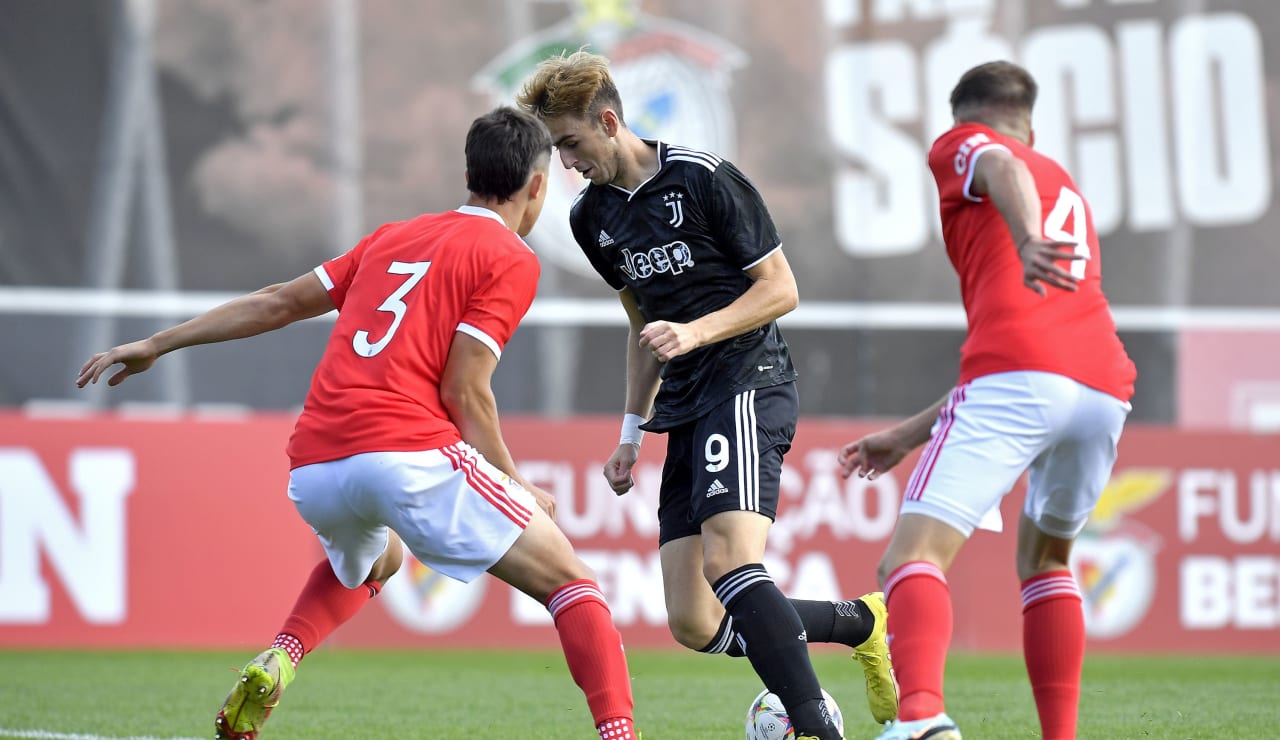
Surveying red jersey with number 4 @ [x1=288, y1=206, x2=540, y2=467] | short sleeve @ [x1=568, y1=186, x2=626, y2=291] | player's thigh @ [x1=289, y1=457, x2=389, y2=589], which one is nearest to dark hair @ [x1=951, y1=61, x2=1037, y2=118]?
red jersey with number 4 @ [x1=288, y1=206, x2=540, y2=467]

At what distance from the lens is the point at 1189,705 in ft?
21.4

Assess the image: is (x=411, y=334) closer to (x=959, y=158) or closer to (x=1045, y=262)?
(x=959, y=158)

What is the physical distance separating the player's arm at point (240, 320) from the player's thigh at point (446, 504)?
2.24ft

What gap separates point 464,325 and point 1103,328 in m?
1.67

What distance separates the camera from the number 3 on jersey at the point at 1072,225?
3.91 meters

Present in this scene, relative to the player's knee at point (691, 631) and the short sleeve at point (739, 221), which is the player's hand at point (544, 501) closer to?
the player's knee at point (691, 631)

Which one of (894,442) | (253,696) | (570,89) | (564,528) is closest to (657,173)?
(570,89)

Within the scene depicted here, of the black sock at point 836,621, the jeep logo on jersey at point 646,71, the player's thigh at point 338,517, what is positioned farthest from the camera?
the jeep logo on jersey at point 646,71

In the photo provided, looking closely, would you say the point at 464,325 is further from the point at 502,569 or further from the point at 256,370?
the point at 256,370

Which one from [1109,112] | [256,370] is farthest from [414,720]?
[1109,112]

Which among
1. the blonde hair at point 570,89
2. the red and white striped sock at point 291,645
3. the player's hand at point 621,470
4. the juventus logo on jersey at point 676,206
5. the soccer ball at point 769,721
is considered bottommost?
the soccer ball at point 769,721

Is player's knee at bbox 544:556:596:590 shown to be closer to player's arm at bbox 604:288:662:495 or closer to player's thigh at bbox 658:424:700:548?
player's thigh at bbox 658:424:700:548

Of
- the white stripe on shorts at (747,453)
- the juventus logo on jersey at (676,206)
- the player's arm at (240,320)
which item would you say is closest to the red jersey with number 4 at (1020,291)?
the white stripe on shorts at (747,453)

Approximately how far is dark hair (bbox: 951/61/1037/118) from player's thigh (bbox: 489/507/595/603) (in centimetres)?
155
